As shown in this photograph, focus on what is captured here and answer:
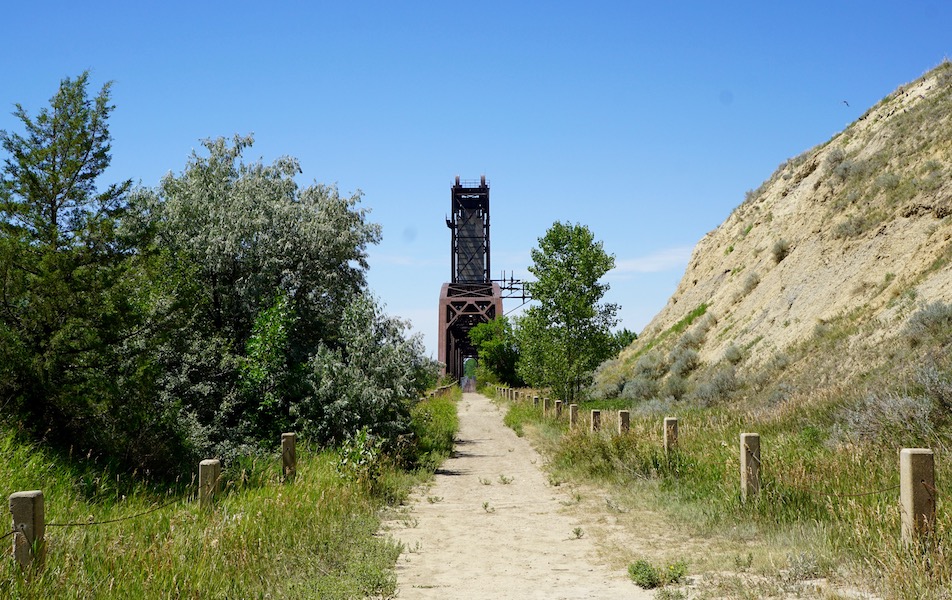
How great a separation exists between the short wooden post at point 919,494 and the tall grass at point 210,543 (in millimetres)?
4175

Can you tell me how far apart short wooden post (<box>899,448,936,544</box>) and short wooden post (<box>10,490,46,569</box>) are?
637 cm

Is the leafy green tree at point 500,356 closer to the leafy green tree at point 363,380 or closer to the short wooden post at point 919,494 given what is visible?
the leafy green tree at point 363,380

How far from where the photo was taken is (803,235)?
30.3m

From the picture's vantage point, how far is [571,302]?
26422 millimetres

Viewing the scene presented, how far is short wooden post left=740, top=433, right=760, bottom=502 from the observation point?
352 inches

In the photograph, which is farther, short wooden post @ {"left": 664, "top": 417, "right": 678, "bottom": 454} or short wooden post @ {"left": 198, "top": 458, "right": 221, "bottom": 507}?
short wooden post @ {"left": 664, "top": 417, "right": 678, "bottom": 454}

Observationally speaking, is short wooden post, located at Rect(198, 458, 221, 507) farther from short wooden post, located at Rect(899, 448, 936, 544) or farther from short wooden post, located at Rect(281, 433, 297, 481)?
short wooden post, located at Rect(899, 448, 936, 544)

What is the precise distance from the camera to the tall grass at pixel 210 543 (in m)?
5.50

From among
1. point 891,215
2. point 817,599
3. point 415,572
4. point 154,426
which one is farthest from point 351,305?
point 891,215

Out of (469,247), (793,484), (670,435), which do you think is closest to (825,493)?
(793,484)

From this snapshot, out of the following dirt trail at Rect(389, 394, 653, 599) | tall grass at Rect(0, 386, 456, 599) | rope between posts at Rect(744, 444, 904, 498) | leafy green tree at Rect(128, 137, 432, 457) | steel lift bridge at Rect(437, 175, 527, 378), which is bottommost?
dirt trail at Rect(389, 394, 653, 599)

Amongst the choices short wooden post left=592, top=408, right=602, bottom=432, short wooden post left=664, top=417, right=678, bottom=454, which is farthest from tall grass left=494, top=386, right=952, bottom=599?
short wooden post left=592, top=408, right=602, bottom=432

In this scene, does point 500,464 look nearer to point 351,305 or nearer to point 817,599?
point 351,305

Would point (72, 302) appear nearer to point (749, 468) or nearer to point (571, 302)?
point (749, 468)
